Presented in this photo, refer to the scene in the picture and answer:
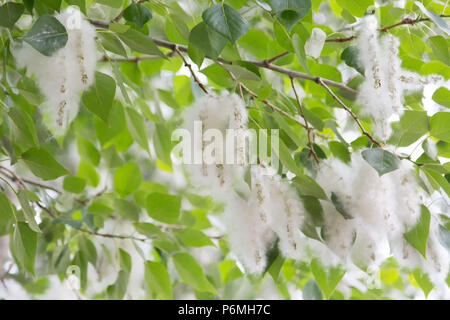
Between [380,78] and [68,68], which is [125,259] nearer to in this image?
[68,68]

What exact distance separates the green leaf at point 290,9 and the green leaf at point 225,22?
0.04 metres

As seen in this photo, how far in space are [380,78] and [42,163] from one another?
0.49m

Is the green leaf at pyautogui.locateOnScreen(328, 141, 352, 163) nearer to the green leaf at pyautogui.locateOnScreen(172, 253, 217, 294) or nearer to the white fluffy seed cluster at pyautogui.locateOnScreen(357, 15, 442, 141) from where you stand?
the white fluffy seed cluster at pyautogui.locateOnScreen(357, 15, 442, 141)

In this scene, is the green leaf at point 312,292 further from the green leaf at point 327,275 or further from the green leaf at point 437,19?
the green leaf at point 437,19

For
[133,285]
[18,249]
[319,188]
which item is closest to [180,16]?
[319,188]

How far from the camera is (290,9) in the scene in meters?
0.55

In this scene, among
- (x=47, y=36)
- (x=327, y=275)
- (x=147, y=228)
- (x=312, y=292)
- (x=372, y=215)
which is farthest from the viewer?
(x=312, y=292)

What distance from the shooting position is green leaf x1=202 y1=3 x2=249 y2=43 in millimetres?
550

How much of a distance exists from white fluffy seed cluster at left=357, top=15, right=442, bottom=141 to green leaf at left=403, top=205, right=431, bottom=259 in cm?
11

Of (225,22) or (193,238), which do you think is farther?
(193,238)

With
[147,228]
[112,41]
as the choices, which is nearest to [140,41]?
[112,41]

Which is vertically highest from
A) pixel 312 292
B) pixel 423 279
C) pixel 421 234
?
pixel 421 234

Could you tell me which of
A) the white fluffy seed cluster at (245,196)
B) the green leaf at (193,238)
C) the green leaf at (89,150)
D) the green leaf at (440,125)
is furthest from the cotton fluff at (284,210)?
the green leaf at (89,150)

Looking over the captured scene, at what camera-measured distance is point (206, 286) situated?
3.21 feet
